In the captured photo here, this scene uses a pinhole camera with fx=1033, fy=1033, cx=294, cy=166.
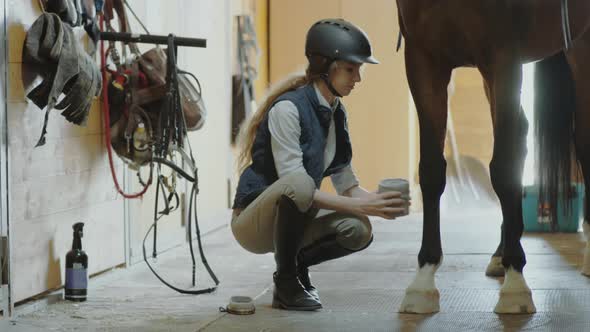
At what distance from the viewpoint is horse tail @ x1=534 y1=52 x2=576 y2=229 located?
4344mm

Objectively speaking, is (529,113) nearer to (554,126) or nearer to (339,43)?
(554,126)

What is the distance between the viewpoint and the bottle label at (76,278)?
3.55 meters

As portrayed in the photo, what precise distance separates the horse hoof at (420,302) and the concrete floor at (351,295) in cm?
4

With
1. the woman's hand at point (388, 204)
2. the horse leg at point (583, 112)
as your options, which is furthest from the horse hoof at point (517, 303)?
the horse leg at point (583, 112)

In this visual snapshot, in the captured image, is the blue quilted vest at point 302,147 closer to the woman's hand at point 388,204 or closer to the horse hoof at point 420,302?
the woman's hand at point 388,204

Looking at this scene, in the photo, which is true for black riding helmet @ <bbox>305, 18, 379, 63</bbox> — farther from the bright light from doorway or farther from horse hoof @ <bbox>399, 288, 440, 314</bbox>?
the bright light from doorway

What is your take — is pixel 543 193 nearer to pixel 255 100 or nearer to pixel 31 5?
pixel 31 5

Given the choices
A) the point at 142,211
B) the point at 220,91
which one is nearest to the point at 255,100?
the point at 220,91

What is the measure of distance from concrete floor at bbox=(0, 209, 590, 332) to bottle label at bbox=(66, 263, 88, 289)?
2.9 inches

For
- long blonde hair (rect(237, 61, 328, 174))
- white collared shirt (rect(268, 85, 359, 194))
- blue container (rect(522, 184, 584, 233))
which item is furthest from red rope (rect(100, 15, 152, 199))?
blue container (rect(522, 184, 584, 233))

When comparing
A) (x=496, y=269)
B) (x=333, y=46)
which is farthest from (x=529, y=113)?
(x=333, y=46)

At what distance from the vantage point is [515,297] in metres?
3.10

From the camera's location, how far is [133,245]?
14.4ft

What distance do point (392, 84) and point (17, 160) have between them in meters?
4.25
